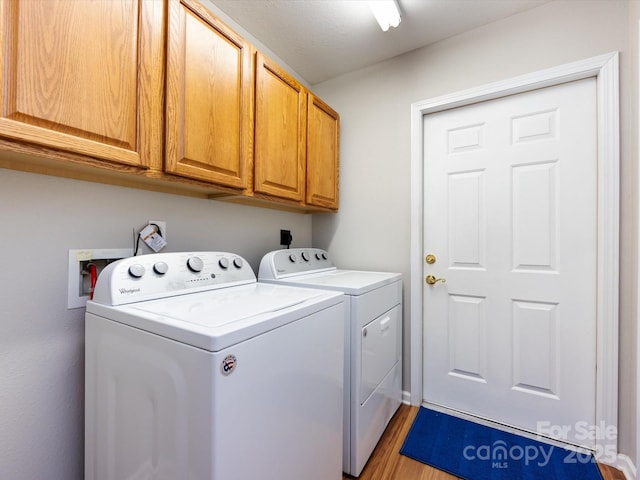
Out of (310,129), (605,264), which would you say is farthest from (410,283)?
(310,129)

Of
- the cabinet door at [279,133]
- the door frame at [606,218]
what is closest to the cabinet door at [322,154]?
the cabinet door at [279,133]

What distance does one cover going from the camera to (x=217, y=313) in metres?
0.85

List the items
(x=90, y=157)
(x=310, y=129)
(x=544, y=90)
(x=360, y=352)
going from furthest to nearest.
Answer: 1. (x=310, y=129)
2. (x=544, y=90)
3. (x=360, y=352)
4. (x=90, y=157)

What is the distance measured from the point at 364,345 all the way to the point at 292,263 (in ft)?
2.14

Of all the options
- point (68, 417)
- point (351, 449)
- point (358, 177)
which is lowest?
point (351, 449)

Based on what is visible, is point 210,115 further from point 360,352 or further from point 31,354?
point 360,352

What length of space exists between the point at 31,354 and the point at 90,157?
0.71 meters

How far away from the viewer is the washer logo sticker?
675 millimetres

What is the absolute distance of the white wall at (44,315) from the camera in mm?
923

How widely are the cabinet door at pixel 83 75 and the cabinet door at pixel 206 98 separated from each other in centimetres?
7

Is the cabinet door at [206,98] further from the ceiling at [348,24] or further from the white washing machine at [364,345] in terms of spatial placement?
the white washing machine at [364,345]

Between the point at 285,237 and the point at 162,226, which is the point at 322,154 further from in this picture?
the point at 162,226

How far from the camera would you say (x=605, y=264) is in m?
1.42

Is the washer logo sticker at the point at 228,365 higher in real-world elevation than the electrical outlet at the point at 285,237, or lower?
lower
